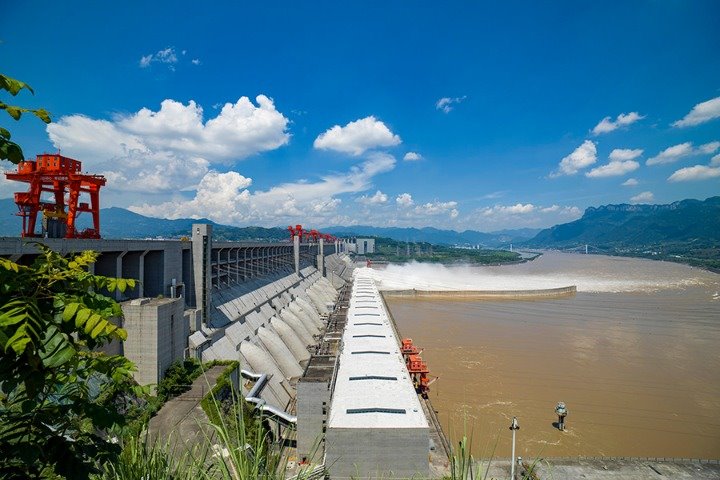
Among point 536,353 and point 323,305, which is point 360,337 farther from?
point 323,305

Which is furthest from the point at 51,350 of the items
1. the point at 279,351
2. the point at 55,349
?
the point at 279,351

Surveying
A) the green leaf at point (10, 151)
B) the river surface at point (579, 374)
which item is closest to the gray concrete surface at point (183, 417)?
the river surface at point (579, 374)

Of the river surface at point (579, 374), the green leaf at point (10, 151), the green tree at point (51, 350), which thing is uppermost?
the green leaf at point (10, 151)

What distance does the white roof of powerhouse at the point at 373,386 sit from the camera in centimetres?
1318

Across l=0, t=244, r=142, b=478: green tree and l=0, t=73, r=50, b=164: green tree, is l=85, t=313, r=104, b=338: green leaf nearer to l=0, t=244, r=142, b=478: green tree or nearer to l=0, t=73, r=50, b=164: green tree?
l=0, t=244, r=142, b=478: green tree

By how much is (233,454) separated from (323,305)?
4320cm

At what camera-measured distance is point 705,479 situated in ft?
43.0

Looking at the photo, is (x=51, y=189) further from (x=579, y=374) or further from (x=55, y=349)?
(x=579, y=374)

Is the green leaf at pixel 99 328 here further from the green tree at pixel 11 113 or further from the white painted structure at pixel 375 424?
the white painted structure at pixel 375 424

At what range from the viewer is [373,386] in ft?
52.6

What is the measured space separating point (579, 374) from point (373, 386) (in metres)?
17.3

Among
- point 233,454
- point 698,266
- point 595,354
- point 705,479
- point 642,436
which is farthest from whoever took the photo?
point 698,266

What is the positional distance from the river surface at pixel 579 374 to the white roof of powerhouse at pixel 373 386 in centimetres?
263

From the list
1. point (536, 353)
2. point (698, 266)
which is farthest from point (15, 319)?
point (698, 266)
